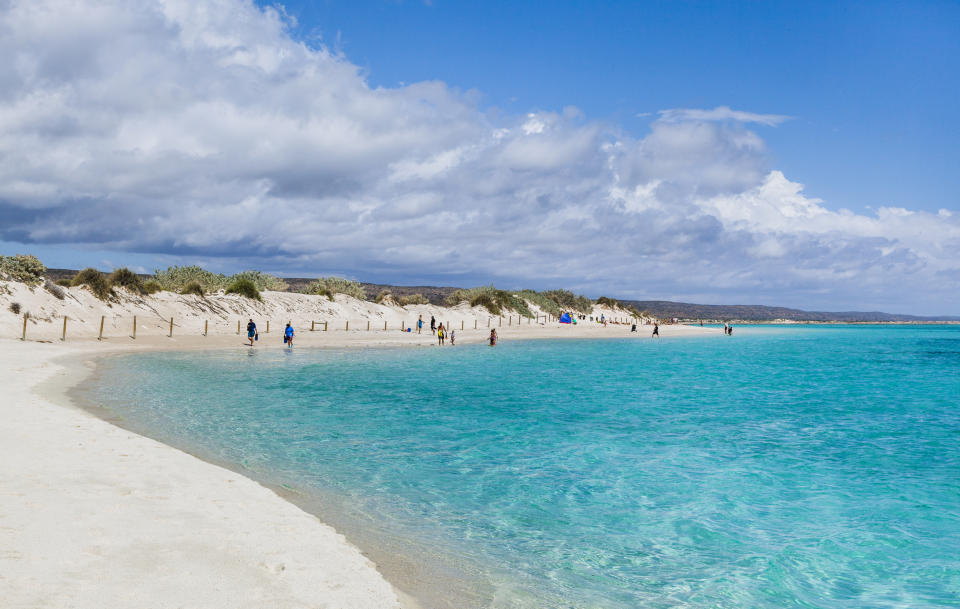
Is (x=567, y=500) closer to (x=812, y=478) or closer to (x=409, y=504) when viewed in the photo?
(x=409, y=504)

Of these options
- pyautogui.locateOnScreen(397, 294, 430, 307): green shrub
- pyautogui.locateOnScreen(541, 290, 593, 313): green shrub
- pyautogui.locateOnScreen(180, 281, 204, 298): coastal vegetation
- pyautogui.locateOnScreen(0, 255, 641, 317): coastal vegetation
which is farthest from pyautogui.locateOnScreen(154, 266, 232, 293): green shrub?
pyautogui.locateOnScreen(541, 290, 593, 313): green shrub

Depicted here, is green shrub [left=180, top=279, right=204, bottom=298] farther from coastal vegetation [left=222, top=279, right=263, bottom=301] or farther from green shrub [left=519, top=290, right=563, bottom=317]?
green shrub [left=519, top=290, right=563, bottom=317]

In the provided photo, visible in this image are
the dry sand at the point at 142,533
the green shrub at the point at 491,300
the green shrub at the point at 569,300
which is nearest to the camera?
the dry sand at the point at 142,533

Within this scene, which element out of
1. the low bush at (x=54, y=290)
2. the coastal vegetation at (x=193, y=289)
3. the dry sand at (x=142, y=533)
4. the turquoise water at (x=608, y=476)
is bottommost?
the turquoise water at (x=608, y=476)

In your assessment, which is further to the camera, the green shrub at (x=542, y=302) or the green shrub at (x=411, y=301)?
the green shrub at (x=542, y=302)

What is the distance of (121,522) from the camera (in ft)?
21.9

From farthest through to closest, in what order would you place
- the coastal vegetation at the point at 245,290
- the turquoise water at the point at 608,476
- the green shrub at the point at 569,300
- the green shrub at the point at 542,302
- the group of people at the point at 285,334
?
the green shrub at the point at 569,300
the green shrub at the point at 542,302
the coastal vegetation at the point at 245,290
the group of people at the point at 285,334
the turquoise water at the point at 608,476

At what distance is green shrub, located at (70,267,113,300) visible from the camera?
4816cm

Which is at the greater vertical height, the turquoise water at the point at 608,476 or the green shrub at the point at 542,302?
the green shrub at the point at 542,302

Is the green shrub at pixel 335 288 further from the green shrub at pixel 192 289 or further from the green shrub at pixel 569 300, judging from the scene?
the green shrub at pixel 569 300

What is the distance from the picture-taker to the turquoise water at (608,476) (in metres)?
7.13

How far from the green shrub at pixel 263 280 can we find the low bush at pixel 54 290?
27.2m

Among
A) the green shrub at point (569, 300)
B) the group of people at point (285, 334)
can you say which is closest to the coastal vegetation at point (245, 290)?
the group of people at point (285, 334)

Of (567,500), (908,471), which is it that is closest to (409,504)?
(567,500)
